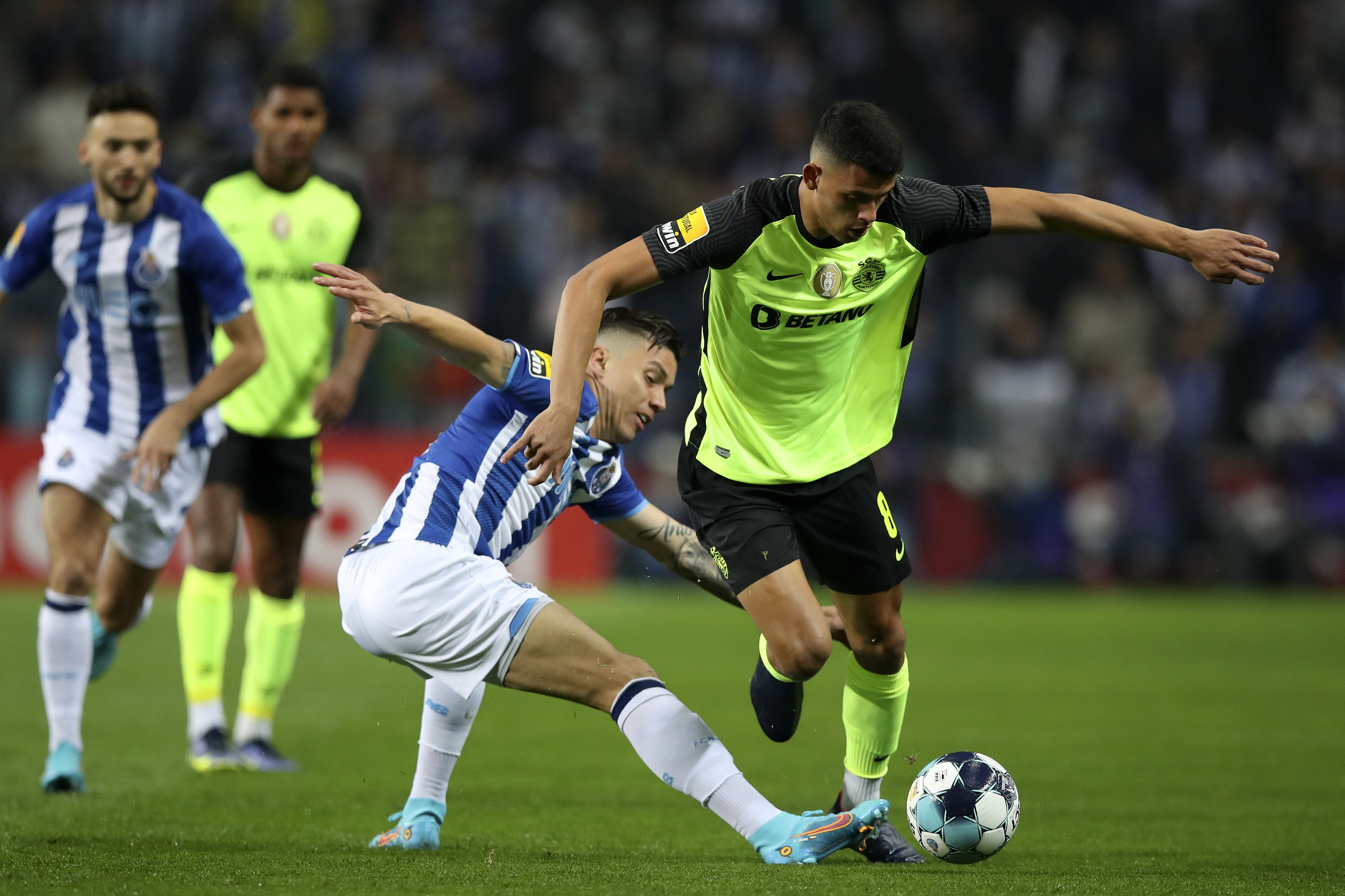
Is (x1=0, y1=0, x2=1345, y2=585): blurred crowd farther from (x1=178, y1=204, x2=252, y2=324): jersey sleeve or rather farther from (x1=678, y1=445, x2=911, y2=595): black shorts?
(x1=678, y1=445, x2=911, y2=595): black shorts

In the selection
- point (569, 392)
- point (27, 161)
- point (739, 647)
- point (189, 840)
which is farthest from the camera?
point (27, 161)

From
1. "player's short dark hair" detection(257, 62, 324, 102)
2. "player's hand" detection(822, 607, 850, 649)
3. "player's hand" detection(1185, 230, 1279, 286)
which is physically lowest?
"player's hand" detection(822, 607, 850, 649)

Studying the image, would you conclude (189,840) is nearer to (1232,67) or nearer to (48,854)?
(48,854)

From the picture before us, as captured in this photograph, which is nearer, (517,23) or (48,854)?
(48,854)

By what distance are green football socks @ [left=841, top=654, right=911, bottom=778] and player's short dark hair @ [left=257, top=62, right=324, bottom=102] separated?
11.5ft

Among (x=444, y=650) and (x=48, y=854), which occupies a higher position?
(x=444, y=650)

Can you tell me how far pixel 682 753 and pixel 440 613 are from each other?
76 centimetres

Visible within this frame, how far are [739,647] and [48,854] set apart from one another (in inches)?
276

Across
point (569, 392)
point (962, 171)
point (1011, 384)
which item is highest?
point (962, 171)

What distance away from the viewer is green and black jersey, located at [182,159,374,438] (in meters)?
6.93

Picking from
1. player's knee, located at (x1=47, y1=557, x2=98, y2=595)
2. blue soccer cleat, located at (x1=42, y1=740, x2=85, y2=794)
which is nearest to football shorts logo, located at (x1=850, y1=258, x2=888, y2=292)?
player's knee, located at (x1=47, y1=557, x2=98, y2=595)

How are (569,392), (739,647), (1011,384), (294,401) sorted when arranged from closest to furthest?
(569,392) < (294,401) < (739,647) < (1011,384)

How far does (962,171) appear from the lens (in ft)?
52.9

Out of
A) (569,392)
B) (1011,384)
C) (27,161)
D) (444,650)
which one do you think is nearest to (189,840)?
(444,650)
